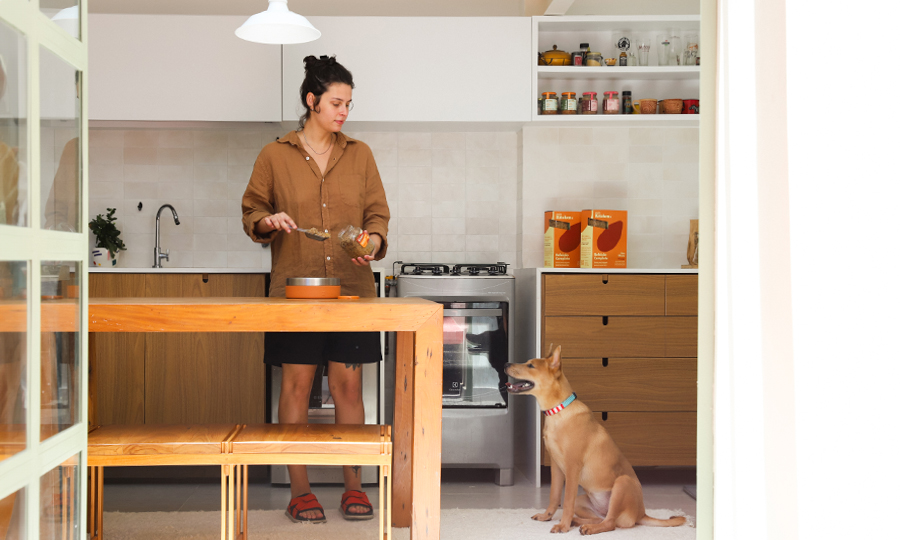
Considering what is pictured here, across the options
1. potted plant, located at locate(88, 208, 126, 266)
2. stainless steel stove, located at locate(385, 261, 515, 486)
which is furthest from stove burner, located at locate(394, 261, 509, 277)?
potted plant, located at locate(88, 208, 126, 266)

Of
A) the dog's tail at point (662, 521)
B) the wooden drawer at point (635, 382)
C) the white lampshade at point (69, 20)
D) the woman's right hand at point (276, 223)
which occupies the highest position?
the white lampshade at point (69, 20)

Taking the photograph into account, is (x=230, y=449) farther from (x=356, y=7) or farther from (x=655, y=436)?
(x=356, y=7)

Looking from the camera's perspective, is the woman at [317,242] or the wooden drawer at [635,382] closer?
the woman at [317,242]

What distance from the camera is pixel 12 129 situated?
1012 millimetres

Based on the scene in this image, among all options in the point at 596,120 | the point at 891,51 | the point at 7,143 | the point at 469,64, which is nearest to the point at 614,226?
the point at 596,120

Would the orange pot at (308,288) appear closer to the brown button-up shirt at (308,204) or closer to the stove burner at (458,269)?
the brown button-up shirt at (308,204)

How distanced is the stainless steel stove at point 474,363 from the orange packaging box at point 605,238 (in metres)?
0.48

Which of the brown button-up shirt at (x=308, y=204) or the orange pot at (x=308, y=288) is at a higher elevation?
the brown button-up shirt at (x=308, y=204)

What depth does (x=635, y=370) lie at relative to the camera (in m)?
3.16

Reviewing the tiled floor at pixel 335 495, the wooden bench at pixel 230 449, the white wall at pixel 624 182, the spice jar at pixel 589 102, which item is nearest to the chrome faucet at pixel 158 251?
the tiled floor at pixel 335 495

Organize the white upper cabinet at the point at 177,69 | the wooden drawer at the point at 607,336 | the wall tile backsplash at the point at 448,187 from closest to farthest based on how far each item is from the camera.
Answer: the wooden drawer at the point at 607,336
the white upper cabinet at the point at 177,69
the wall tile backsplash at the point at 448,187

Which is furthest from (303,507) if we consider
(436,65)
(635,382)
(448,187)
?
(436,65)

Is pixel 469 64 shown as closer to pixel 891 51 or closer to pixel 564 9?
pixel 564 9

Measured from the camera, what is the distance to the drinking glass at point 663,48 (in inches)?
142
